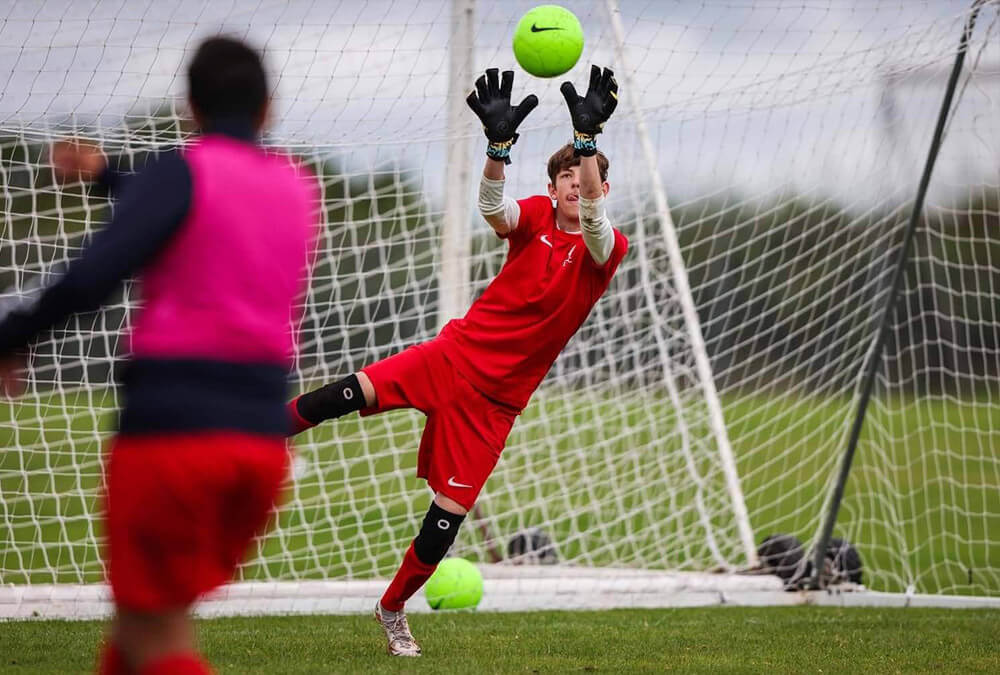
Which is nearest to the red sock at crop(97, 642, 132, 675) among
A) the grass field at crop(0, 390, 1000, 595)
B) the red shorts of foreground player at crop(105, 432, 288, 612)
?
the red shorts of foreground player at crop(105, 432, 288, 612)

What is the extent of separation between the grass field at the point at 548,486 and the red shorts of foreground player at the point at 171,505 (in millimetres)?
4309

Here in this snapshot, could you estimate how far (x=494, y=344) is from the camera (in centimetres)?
489

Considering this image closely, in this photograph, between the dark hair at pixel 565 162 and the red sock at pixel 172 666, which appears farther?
the dark hair at pixel 565 162

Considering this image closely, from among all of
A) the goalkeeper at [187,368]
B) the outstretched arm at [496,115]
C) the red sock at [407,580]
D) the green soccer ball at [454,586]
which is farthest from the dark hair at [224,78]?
the green soccer ball at [454,586]

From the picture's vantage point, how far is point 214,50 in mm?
2482

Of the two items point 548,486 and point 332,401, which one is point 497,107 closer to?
point 332,401

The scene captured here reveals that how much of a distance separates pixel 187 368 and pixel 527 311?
2.67 m

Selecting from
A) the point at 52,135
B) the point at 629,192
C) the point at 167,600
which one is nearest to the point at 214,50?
the point at 167,600

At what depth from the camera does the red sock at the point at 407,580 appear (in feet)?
15.4

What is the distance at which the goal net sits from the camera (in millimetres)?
6082

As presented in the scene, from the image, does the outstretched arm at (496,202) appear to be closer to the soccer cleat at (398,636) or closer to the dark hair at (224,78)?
the soccer cleat at (398,636)

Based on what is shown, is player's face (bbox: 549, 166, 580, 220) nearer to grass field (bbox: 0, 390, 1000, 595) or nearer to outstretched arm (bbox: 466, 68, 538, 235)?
outstretched arm (bbox: 466, 68, 538, 235)

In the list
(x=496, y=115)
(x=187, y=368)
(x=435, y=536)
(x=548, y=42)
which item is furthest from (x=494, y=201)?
(x=187, y=368)

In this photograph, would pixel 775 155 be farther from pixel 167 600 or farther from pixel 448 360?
pixel 167 600
